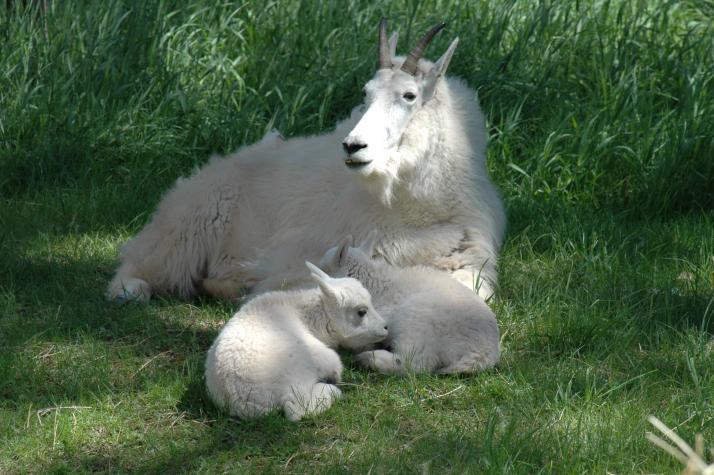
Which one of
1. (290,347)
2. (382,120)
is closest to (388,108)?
(382,120)

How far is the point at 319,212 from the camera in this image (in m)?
5.97

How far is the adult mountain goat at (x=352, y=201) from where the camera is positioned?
18.0ft

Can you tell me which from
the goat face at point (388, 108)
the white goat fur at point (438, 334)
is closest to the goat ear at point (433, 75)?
the goat face at point (388, 108)

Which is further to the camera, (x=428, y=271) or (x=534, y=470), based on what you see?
(x=428, y=271)

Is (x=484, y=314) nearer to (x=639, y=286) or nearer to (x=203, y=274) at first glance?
(x=639, y=286)

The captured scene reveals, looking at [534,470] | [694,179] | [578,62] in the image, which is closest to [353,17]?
[578,62]

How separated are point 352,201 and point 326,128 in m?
2.10

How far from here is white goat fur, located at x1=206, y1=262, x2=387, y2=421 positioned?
4.29 meters

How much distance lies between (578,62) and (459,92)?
2.36 meters

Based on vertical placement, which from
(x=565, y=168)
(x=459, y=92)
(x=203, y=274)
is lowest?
(x=203, y=274)

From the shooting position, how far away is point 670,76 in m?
7.81

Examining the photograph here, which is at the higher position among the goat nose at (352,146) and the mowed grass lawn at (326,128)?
the goat nose at (352,146)

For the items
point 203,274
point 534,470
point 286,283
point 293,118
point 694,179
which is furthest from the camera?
point 293,118

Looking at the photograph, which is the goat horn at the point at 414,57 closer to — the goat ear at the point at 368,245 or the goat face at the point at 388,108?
the goat face at the point at 388,108
